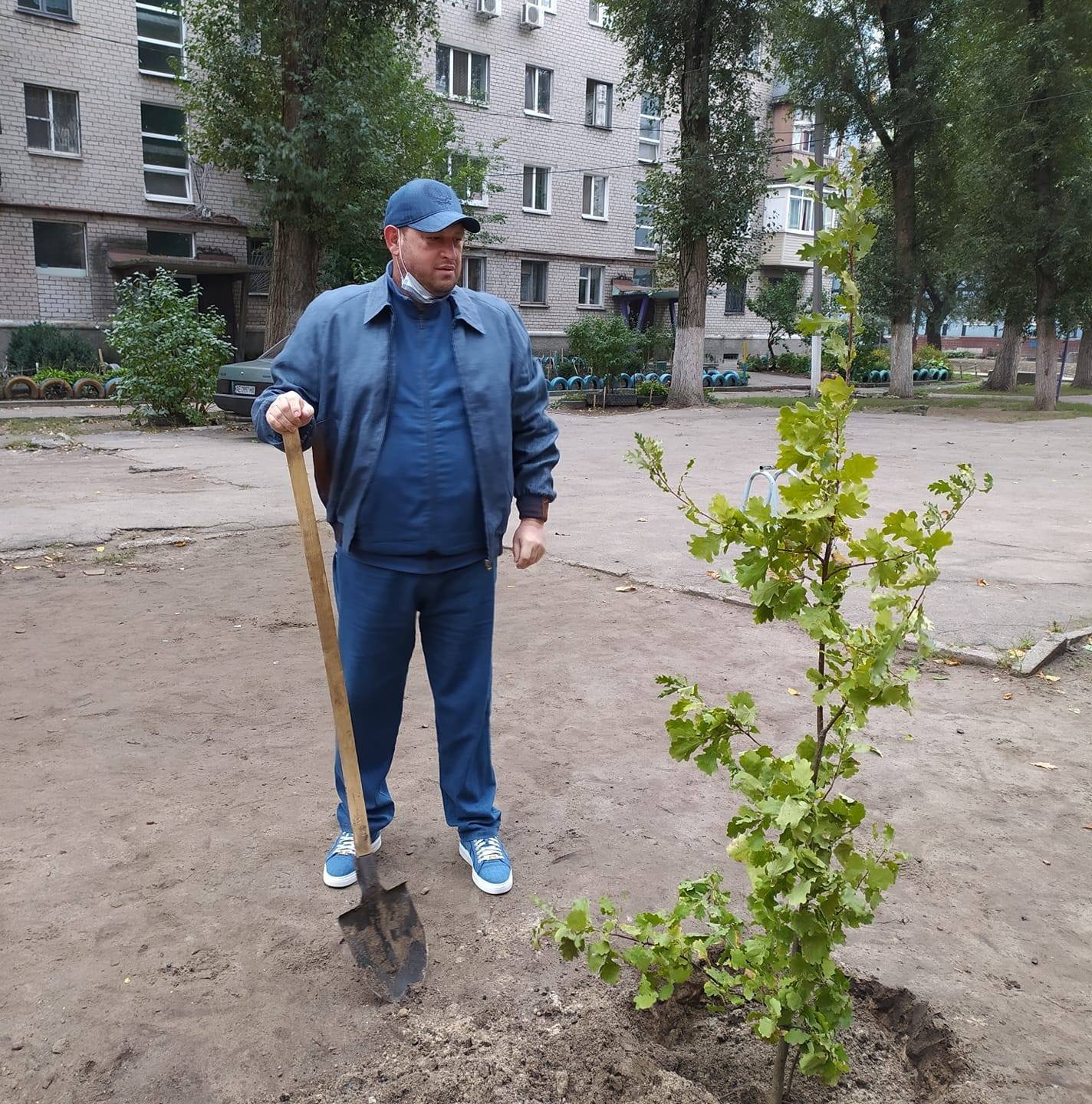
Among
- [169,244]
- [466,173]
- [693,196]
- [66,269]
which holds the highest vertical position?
[466,173]

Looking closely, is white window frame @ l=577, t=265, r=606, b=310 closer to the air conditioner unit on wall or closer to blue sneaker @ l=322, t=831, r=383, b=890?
the air conditioner unit on wall

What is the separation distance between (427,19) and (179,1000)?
18.7m

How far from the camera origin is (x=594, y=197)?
3434 cm

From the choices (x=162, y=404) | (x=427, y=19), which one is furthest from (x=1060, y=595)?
(x=427, y=19)

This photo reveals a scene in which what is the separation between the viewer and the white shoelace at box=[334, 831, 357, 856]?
313cm

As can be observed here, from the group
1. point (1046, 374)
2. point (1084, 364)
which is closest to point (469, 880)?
point (1046, 374)

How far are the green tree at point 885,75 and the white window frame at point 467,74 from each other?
10.2 m

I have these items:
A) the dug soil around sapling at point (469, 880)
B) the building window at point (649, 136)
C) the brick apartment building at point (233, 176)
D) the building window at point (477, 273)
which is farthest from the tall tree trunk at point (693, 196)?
the dug soil around sapling at point (469, 880)

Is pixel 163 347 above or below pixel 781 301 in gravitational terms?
below

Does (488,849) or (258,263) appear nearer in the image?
(488,849)

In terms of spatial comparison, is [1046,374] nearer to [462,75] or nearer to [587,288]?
[587,288]

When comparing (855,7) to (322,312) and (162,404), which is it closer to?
(162,404)

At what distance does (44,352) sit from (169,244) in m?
4.84

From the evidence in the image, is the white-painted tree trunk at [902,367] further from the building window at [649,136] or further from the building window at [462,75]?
the building window at [462,75]
